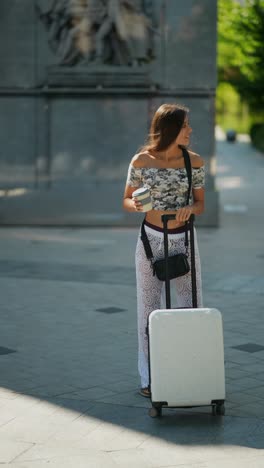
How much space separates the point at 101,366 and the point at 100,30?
33.3 ft

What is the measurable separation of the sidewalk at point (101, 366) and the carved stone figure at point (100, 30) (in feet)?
11.8

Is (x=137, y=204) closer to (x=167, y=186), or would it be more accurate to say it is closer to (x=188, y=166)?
(x=167, y=186)

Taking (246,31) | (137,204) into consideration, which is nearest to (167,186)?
(137,204)

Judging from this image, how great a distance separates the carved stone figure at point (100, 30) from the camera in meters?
16.8

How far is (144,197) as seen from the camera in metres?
6.12

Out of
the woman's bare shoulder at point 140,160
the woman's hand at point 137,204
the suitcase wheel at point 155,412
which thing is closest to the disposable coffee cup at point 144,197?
the woman's hand at point 137,204

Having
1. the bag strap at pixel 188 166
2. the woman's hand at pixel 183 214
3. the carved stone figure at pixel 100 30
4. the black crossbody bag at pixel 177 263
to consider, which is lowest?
the black crossbody bag at pixel 177 263

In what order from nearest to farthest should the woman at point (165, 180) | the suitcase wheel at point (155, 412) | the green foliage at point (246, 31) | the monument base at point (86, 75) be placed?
1. the suitcase wheel at point (155, 412)
2. the woman at point (165, 180)
3. the monument base at point (86, 75)
4. the green foliage at point (246, 31)

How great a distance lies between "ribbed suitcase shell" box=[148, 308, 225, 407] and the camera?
6.07m

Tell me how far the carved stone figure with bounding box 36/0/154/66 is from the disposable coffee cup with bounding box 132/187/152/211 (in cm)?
1106

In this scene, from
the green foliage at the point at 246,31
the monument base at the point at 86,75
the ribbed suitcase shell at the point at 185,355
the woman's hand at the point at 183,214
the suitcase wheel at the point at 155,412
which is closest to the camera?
the ribbed suitcase shell at the point at 185,355

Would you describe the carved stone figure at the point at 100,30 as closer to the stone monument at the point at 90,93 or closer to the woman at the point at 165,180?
the stone monument at the point at 90,93

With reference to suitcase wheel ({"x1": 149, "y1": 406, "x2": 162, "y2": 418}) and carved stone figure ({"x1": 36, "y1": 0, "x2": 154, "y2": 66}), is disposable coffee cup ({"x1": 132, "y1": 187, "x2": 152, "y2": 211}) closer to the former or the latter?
suitcase wheel ({"x1": 149, "y1": 406, "x2": 162, "y2": 418})

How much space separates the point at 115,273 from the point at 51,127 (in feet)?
18.2
